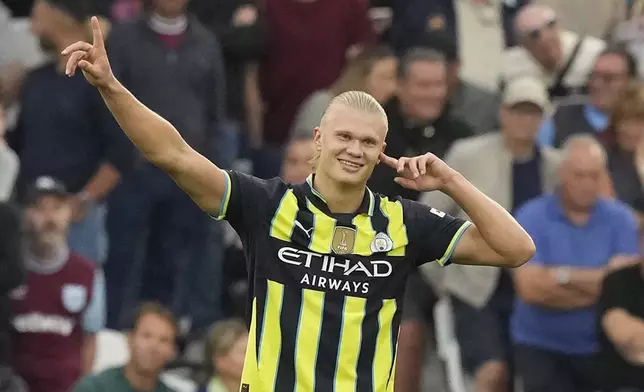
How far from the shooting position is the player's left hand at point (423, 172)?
5.43m

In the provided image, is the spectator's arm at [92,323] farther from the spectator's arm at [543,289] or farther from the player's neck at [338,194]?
the player's neck at [338,194]

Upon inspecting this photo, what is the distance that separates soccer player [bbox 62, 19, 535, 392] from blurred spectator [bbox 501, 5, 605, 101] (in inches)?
248

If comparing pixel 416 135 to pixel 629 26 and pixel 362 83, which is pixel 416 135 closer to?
pixel 362 83

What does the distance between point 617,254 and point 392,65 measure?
6.72 feet

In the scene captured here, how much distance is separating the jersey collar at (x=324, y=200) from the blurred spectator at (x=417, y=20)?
613cm

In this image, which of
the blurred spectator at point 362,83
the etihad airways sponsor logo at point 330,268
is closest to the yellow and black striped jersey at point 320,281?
the etihad airways sponsor logo at point 330,268

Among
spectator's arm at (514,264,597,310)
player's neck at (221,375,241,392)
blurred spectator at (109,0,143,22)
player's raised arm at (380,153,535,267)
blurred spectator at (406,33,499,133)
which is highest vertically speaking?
blurred spectator at (109,0,143,22)

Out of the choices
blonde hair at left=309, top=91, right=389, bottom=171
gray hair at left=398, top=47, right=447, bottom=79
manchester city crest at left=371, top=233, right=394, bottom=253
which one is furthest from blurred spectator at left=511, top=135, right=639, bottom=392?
blonde hair at left=309, top=91, right=389, bottom=171

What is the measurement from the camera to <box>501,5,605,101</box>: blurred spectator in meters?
11.7

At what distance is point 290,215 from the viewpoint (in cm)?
548

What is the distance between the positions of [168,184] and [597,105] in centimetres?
332

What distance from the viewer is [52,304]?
31.2 feet

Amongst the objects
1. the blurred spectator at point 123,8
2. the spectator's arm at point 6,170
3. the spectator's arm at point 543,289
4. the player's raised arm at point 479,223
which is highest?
the blurred spectator at point 123,8

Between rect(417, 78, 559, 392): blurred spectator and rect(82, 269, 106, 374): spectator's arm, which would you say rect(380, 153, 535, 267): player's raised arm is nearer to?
rect(417, 78, 559, 392): blurred spectator
